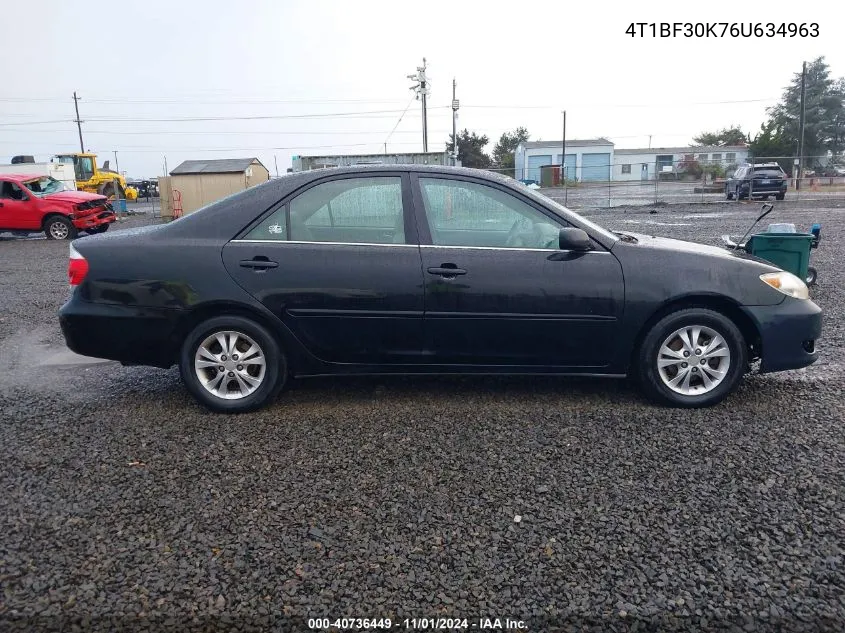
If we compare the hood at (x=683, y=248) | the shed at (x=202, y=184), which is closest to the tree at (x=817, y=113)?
the shed at (x=202, y=184)

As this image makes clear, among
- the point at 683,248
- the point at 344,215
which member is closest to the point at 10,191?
the point at 344,215

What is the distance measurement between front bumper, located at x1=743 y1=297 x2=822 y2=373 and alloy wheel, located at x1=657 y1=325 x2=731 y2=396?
271mm

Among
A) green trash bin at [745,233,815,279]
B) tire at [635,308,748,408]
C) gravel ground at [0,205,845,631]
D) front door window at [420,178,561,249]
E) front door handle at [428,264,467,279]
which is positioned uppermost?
front door window at [420,178,561,249]

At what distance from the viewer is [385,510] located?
3.29m

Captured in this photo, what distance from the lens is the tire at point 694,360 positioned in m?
4.49

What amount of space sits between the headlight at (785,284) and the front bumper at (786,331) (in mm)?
49

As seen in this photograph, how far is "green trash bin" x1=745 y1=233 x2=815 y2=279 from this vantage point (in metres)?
7.59

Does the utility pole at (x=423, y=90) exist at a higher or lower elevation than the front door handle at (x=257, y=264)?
higher

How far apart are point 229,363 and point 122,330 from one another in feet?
2.37

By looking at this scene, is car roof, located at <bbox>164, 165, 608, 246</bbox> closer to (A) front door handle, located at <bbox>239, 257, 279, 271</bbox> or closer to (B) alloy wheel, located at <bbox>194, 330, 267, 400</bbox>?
(A) front door handle, located at <bbox>239, 257, 279, 271</bbox>

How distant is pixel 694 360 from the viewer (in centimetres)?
453

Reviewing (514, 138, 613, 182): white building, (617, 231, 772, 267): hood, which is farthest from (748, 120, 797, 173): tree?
(617, 231, 772, 267): hood

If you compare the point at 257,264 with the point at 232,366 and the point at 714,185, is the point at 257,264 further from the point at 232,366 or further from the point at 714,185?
the point at 714,185

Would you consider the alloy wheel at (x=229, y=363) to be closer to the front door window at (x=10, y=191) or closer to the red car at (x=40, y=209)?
the red car at (x=40, y=209)
